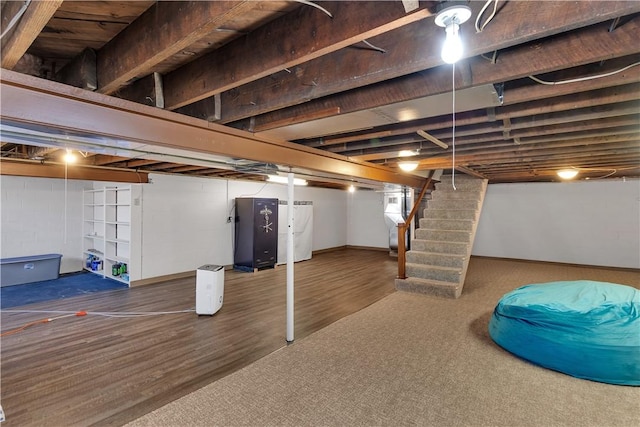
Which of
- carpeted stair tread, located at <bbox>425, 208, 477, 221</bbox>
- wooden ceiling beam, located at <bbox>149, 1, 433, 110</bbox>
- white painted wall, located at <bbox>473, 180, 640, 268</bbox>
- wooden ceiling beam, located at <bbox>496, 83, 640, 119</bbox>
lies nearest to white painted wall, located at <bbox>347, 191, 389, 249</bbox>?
white painted wall, located at <bbox>473, 180, 640, 268</bbox>

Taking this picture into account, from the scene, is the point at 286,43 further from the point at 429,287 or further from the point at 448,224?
the point at 448,224

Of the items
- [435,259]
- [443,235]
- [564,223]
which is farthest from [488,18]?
[564,223]

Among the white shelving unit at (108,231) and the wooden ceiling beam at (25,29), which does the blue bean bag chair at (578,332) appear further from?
the white shelving unit at (108,231)

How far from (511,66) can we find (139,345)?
3.87 metres

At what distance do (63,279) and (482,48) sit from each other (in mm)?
7851

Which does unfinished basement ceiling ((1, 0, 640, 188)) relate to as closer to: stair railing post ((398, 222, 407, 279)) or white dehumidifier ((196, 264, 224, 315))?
white dehumidifier ((196, 264, 224, 315))

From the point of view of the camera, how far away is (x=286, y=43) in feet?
4.31

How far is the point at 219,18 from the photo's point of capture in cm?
102

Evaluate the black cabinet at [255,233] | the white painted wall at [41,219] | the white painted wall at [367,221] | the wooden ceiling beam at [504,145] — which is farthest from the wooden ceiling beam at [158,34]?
the white painted wall at [367,221]

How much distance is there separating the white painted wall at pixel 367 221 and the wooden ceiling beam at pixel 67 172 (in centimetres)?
656

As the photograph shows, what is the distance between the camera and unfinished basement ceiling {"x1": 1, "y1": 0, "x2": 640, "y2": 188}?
1.09 m

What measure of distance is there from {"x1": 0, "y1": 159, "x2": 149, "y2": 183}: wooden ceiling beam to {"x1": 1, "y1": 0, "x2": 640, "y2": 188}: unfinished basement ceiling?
3282mm

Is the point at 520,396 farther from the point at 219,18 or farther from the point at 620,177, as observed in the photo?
the point at 620,177

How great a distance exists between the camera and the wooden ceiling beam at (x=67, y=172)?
4.49 meters
